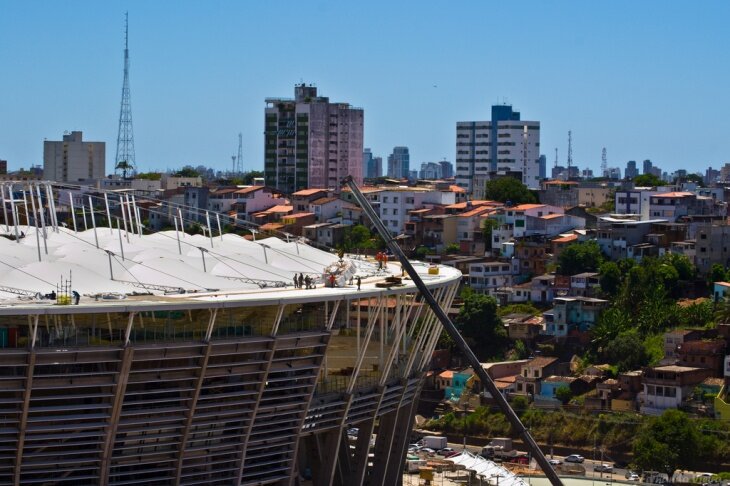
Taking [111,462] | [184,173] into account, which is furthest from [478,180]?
[111,462]

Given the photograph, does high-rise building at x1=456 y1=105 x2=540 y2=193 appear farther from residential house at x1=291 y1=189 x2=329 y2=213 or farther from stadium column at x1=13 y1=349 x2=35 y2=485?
stadium column at x1=13 y1=349 x2=35 y2=485

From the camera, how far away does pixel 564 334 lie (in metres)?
89.1

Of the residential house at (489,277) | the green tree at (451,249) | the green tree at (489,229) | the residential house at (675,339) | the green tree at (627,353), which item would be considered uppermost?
the green tree at (489,229)

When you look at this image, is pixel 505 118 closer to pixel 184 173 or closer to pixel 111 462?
pixel 184 173

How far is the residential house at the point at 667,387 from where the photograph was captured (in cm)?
7856

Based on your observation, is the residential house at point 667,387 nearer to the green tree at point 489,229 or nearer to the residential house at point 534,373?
the residential house at point 534,373

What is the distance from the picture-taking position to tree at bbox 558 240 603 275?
319 feet

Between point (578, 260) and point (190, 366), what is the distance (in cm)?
5481

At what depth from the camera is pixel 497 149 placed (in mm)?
163500

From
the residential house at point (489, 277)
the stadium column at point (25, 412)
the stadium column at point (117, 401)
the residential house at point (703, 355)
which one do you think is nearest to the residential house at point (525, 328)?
the residential house at point (489, 277)

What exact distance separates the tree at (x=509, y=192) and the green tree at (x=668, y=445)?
50840 mm

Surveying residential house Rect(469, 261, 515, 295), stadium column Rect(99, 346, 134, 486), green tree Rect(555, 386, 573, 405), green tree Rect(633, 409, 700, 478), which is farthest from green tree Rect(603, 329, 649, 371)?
stadium column Rect(99, 346, 134, 486)

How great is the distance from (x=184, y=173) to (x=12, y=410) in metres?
119

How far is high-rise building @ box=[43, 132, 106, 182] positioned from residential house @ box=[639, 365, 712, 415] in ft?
259
